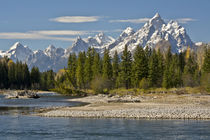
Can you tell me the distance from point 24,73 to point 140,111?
136323 millimetres

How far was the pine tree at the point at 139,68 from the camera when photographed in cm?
10631

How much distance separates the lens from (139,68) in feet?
350

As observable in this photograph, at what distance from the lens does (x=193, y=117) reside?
42938 millimetres

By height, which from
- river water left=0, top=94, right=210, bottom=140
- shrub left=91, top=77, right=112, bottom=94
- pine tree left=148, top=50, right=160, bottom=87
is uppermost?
pine tree left=148, top=50, right=160, bottom=87

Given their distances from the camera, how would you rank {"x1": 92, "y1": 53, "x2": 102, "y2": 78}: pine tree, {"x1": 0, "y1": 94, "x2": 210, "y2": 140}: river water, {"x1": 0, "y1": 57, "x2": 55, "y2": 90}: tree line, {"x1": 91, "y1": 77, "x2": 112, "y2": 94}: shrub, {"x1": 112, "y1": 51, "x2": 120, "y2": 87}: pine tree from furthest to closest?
{"x1": 0, "y1": 57, "x2": 55, "y2": 90}: tree line < {"x1": 92, "y1": 53, "x2": 102, "y2": 78}: pine tree < {"x1": 112, "y1": 51, "x2": 120, "y2": 87}: pine tree < {"x1": 91, "y1": 77, "x2": 112, "y2": 94}: shrub < {"x1": 0, "y1": 94, "x2": 210, "y2": 140}: river water

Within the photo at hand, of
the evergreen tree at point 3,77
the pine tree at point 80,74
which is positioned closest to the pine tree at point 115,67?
the pine tree at point 80,74

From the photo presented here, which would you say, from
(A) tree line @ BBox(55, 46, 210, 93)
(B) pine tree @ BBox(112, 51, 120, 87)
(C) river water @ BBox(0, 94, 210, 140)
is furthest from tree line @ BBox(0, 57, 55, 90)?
(C) river water @ BBox(0, 94, 210, 140)

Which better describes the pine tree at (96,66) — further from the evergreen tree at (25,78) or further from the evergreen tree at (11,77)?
the evergreen tree at (11,77)

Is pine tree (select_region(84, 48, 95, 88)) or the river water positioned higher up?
pine tree (select_region(84, 48, 95, 88))

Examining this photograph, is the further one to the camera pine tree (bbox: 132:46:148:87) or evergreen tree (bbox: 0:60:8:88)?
evergreen tree (bbox: 0:60:8:88)

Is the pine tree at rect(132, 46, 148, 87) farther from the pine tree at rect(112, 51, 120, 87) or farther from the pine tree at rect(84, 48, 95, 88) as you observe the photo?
the pine tree at rect(84, 48, 95, 88)

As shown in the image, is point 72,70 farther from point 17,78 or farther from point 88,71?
point 17,78

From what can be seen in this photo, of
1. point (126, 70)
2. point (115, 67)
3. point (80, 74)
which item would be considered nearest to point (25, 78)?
point (80, 74)

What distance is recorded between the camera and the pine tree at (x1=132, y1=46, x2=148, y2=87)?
349ft
